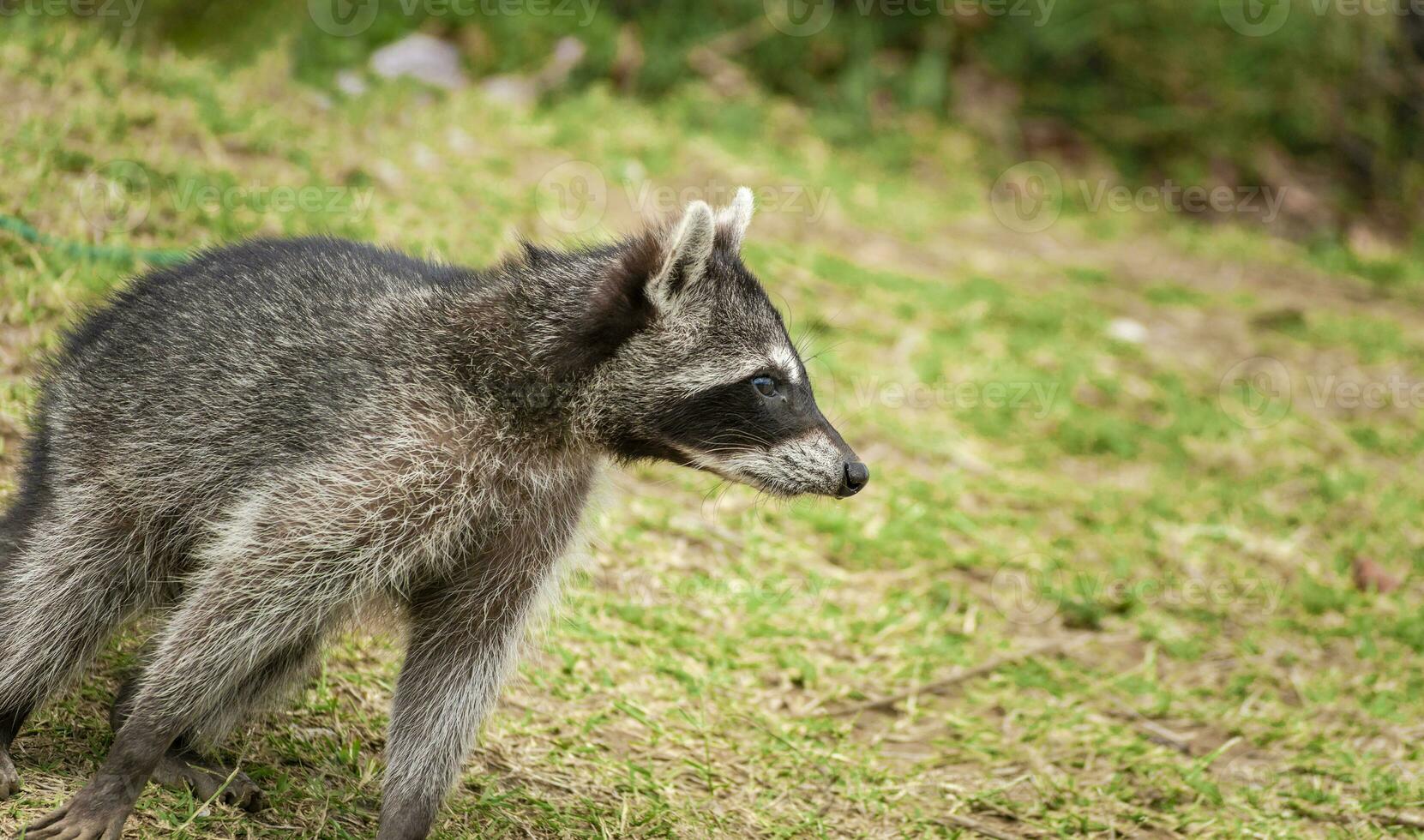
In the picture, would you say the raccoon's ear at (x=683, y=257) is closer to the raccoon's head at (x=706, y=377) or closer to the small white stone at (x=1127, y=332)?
the raccoon's head at (x=706, y=377)

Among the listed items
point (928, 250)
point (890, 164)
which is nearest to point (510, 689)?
point (928, 250)

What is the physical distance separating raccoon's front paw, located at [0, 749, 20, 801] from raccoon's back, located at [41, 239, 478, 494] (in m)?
0.75

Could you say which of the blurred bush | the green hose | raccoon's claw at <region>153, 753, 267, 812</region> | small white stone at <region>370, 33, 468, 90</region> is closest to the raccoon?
raccoon's claw at <region>153, 753, 267, 812</region>

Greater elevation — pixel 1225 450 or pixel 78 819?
pixel 78 819

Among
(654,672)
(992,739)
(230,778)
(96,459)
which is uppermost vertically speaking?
(96,459)

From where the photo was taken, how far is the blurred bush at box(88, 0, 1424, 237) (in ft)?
35.6

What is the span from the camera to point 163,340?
3.61 metres

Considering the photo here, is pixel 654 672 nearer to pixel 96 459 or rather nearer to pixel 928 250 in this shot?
pixel 96 459

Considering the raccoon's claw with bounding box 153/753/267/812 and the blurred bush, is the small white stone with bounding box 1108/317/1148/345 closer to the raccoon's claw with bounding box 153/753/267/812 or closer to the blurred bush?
the blurred bush

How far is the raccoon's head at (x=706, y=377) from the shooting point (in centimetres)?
356

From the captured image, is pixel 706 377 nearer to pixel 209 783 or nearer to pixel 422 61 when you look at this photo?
pixel 209 783

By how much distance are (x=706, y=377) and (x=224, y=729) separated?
1.62 m

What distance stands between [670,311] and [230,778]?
1.65 meters

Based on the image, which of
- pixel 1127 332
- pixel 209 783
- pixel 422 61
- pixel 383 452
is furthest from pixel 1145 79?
pixel 209 783
